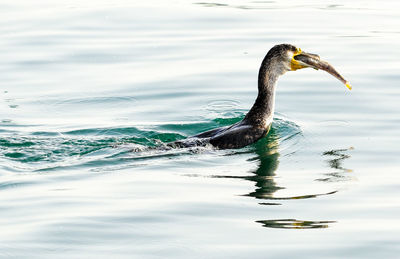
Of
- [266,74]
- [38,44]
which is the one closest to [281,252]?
[266,74]

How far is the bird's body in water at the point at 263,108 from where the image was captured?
36.4 feet

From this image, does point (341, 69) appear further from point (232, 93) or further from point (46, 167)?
point (46, 167)

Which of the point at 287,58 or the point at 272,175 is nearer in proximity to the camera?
the point at 272,175

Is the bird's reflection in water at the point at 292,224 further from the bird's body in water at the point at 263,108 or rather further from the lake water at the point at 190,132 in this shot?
the bird's body in water at the point at 263,108

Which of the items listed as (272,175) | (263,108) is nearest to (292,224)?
(272,175)

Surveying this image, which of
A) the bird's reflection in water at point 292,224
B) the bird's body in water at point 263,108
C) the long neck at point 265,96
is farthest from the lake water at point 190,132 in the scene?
the long neck at point 265,96

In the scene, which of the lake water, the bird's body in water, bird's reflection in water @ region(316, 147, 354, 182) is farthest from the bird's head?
bird's reflection in water @ region(316, 147, 354, 182)

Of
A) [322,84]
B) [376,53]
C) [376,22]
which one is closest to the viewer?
[322,84]

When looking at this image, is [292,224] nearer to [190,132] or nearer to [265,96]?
[265,96]

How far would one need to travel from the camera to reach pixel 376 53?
1611cm

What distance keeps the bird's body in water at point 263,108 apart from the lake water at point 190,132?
196 millimetres

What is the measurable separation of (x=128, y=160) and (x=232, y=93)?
381 centimetres

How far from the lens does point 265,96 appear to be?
11.6m

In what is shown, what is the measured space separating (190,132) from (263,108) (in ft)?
4.05
